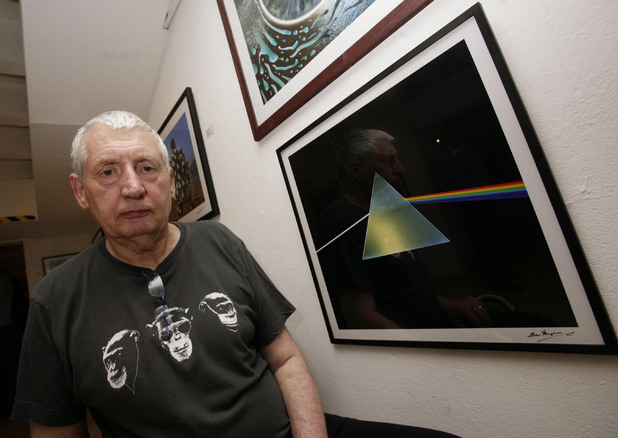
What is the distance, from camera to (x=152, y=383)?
681 millimetres

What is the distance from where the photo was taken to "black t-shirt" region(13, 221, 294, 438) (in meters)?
0.67

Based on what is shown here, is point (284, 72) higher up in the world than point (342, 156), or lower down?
higher up

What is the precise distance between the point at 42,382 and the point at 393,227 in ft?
3.01

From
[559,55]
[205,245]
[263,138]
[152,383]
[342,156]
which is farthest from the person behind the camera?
[263,138]

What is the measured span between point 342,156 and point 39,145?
256cm

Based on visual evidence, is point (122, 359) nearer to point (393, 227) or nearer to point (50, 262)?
point (393, 227)

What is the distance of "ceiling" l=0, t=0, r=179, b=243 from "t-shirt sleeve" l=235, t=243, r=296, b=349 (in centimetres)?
153

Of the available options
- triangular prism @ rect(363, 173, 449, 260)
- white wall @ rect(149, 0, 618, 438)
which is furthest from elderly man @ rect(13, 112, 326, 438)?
triangular prism @ rect(363, 173, 449, 260)

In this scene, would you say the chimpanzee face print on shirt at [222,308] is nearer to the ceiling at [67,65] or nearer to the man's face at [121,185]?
the man's face at [121,185]

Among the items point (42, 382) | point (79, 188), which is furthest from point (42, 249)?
point (42, 382)

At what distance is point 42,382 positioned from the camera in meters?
0.68

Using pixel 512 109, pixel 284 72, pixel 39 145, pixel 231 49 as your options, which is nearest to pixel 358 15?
pixel 284 72

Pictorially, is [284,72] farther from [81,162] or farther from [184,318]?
[184,318]

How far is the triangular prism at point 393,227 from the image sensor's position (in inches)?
25.9
